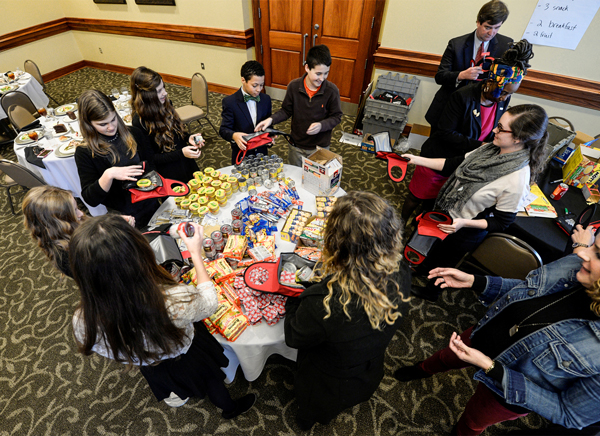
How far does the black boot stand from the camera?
2102 mm

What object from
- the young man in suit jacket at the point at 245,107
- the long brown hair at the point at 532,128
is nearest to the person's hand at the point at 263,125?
the young man in suit jacket at the point at 245,107

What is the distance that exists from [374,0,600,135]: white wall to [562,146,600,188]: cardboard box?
5.22 feet

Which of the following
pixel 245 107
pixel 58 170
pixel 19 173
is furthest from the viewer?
pixel 58 170

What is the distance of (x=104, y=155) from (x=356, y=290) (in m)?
2.07

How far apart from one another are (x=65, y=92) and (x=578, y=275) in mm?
9269

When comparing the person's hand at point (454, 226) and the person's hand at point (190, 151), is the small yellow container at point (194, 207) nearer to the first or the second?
the person's hand at point (190, 151)

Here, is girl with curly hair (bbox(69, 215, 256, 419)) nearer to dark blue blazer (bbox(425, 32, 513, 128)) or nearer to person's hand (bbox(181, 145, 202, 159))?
person's hand (bbox(181, 145, 202, 159))

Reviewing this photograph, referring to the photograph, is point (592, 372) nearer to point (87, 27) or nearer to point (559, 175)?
point (559, 175)

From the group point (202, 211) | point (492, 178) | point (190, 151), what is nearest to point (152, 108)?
point (190, 151)

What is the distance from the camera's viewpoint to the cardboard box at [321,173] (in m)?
2.28

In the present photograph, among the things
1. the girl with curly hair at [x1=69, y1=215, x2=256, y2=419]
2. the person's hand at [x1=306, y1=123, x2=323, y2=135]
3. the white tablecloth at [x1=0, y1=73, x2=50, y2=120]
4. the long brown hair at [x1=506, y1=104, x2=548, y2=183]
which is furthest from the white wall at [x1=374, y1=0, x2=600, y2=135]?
the white tablecloth at [x1=0, y1=73, x2=50, y2=120]

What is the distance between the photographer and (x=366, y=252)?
1.14 meters

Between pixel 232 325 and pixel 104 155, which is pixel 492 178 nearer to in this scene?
pixel 232 325

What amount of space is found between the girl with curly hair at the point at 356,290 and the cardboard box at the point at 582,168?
8.15 ft
